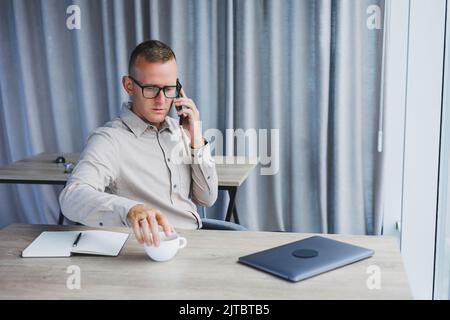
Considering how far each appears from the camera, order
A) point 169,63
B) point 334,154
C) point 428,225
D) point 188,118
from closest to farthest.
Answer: point 169,63 < point 188,118 < point 428,225 < point 334,154

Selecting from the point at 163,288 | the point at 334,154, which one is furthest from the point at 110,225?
the point at 334,154

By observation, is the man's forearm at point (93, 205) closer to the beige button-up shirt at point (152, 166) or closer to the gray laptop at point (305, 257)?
the beige button-up shirt at point (152, 166)

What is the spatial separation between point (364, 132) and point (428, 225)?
1089 millimetres

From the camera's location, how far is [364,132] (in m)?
3.46

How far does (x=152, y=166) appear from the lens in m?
1.95

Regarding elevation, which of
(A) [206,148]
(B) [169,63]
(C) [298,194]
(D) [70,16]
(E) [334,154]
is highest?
(D) [70,16]

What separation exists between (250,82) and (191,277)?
7.88ft

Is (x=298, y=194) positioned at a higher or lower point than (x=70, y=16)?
lower

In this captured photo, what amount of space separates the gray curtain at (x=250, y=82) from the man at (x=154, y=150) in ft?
5.10

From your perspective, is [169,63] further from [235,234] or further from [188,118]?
[235,234]

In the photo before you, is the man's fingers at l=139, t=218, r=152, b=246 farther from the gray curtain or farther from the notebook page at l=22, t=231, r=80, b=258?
the gray curtain

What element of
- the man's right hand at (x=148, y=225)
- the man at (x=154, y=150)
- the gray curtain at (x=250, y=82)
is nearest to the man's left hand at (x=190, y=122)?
the man at (x=154, y=150)

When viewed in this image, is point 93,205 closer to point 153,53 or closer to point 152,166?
point 152,166

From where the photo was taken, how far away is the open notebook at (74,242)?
4.58ft
